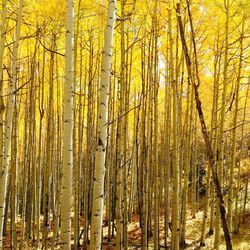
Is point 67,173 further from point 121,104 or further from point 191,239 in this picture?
point 191,239

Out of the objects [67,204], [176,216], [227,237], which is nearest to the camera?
[227,237]

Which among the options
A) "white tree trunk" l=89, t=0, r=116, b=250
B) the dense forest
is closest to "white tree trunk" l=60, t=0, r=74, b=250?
the dense forest

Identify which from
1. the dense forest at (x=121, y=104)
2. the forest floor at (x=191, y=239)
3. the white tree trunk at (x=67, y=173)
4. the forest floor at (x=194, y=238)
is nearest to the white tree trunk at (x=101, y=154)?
the dense forest at (x=121, y=104)

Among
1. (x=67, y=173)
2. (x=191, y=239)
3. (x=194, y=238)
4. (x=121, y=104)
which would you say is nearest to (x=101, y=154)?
(x=67, y=173)

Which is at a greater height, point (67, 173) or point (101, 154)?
point (101, 154)

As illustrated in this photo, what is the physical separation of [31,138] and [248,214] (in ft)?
28.4

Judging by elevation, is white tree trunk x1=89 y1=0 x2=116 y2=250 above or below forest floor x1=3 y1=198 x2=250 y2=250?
above

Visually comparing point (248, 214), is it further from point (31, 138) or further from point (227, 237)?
point (227, 237)

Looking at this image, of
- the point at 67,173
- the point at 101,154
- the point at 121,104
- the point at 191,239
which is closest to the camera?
the point at 101,154

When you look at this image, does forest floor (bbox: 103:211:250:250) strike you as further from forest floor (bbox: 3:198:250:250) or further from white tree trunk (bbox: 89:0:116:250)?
white tree trunk (bbox: 89:0:116:250)

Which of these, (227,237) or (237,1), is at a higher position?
(237,1)

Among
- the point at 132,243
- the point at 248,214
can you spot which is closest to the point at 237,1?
the point at 132,243

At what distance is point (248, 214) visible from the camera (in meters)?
12.2

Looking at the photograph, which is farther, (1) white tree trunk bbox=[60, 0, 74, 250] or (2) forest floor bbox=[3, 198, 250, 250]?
(2) forest floor bbox=[3, 198, 250, 250]
